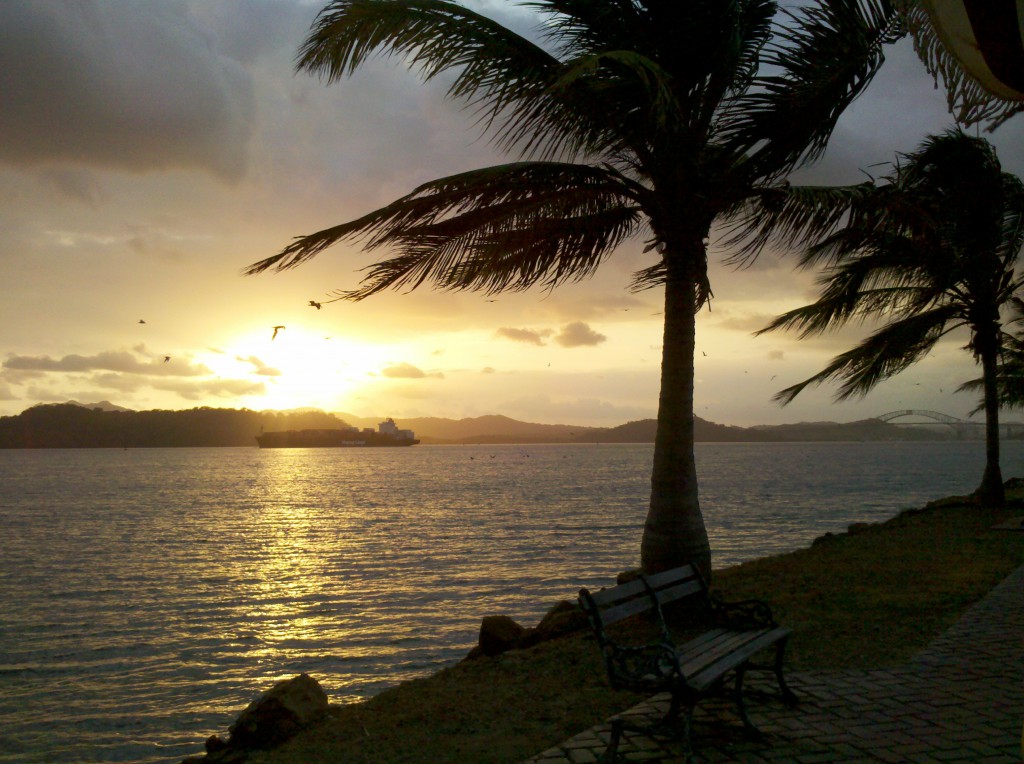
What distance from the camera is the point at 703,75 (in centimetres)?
740

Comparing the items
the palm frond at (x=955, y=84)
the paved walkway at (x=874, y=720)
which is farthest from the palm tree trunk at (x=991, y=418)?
the palm frond at (x=955, y=84)

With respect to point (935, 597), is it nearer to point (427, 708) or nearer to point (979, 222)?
point (427, 708)

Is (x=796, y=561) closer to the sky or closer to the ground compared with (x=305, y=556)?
closer to the sky

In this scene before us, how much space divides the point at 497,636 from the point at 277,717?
267cm

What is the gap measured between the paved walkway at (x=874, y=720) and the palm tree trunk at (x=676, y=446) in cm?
191

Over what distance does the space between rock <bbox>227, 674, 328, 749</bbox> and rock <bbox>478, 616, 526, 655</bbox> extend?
83.5 inches

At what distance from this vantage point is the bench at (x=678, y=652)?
161 inches

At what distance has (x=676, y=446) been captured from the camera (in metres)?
7.71

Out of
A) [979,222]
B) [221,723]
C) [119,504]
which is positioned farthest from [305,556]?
[119,504]

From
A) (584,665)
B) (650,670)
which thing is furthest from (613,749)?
(584,665)

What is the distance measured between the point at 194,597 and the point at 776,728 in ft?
49.3

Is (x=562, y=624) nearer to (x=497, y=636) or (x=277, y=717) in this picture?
(x=497, y=636)

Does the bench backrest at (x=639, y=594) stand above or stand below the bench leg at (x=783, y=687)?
above

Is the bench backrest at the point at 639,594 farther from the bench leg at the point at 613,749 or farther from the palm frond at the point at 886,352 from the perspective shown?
the palm frond at the point at 886,352
